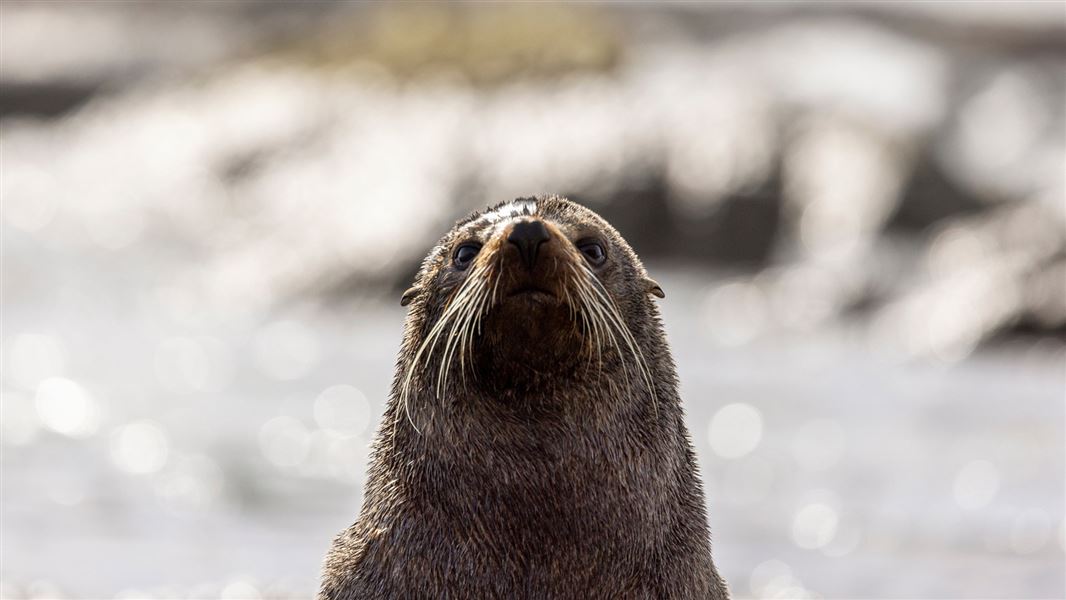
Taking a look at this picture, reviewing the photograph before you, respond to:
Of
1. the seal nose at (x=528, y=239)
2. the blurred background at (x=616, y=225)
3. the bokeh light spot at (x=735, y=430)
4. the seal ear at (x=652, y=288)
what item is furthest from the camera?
the bokeh light spot at (x=735, y=430)

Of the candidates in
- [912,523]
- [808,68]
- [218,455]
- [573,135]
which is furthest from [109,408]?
[808,68]

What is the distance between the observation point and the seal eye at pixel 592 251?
5473 millimetres

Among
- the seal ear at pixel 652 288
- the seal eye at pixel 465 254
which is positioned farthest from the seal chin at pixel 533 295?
the seal ear at pixel 652 288

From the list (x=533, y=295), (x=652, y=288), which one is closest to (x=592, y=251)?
(x=652, y=288)

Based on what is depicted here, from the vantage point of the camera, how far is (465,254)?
547cm

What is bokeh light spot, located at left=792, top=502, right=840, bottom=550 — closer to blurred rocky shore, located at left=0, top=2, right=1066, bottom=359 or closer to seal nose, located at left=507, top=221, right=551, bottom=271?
blurred rocky shore, located at left=0, top=2, right=1066, bottom=359

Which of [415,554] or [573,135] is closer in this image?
[415,554]

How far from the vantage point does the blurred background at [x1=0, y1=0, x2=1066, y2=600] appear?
413 inches

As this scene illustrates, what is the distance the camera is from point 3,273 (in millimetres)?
19797

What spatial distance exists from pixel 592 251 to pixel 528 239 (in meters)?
0.58

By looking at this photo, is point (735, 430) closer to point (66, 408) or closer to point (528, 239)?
point (66, 408)

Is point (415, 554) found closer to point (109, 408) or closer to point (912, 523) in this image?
point (912, 523)

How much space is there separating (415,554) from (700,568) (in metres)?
0.90

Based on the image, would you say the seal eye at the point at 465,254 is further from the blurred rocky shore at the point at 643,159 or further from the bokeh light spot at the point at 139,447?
the blurred rocky shore at the point at 643,159
